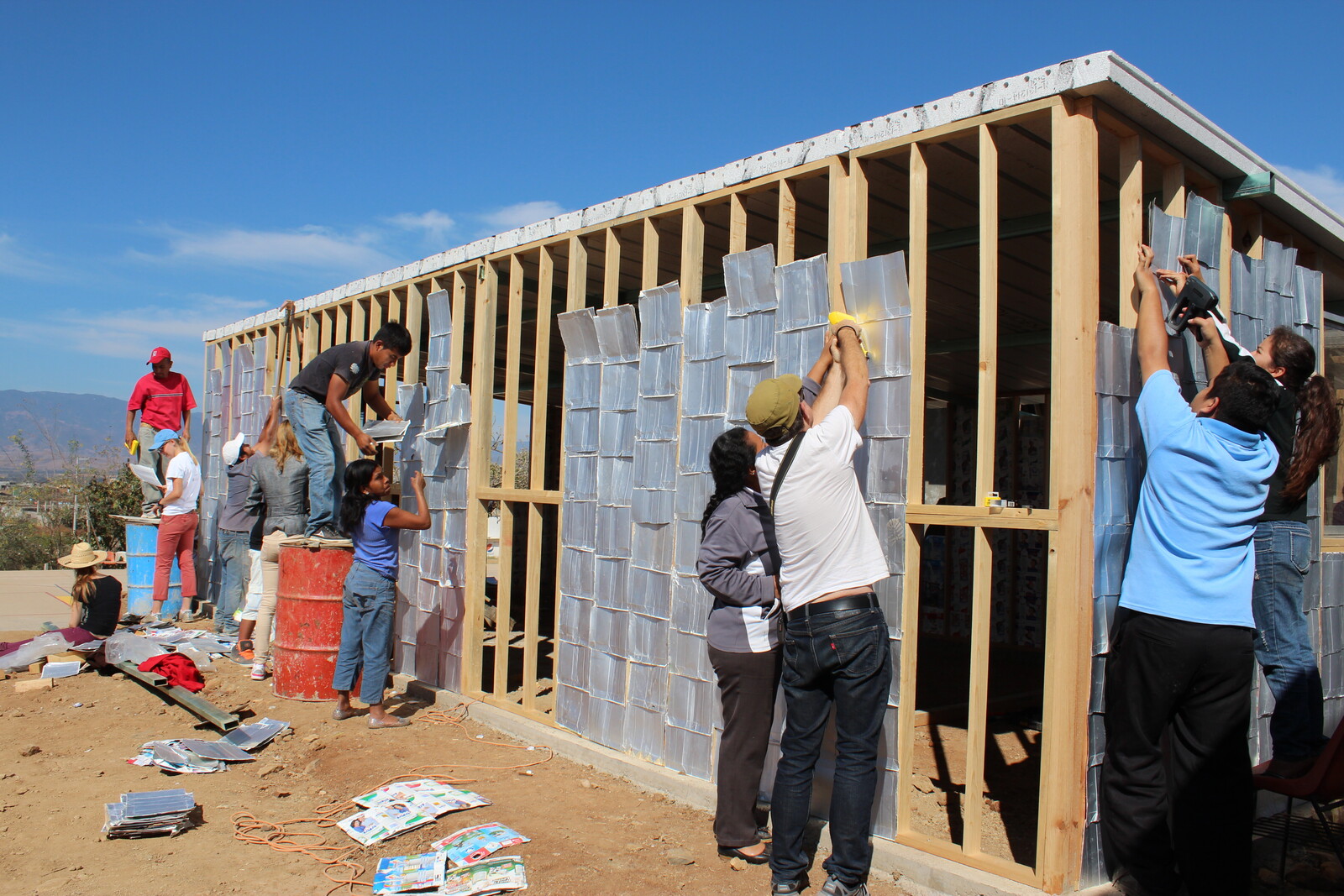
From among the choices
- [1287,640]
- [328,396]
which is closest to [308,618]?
[328,396]

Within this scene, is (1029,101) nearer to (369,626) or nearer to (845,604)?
(845,604)

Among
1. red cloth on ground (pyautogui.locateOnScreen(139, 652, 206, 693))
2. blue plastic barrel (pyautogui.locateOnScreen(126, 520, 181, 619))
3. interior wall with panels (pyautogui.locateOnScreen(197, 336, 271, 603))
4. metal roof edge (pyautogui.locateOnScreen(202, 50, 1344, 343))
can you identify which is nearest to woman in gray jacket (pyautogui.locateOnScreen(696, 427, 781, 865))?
metal roof edge (pyautogui.locateOnScreen(202, 50, 1344, 343))

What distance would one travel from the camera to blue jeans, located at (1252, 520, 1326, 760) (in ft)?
12.2

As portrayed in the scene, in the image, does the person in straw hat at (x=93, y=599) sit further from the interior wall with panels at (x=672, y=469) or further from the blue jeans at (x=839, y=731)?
the blue jeans at (x=839, y=731)

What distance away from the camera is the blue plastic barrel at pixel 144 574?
9.31m

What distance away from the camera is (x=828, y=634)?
3246mm

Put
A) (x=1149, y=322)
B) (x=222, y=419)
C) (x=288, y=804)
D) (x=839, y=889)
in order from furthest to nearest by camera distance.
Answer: (x=222, y=419), (x=288, y=804), (x=1149, y=322), (x=839, y=889)

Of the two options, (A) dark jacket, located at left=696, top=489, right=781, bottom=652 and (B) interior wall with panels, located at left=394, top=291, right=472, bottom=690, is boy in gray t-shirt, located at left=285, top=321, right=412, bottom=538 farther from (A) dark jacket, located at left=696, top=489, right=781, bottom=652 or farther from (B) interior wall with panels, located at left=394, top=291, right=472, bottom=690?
(A) dark jacket, located at left=696, top=489, right=781, bottom=652

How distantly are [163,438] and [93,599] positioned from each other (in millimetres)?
2022

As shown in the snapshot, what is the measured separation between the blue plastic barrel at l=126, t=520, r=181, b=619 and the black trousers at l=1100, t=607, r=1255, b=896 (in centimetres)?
933

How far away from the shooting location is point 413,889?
10.8ft

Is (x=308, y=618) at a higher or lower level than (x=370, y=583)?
lower

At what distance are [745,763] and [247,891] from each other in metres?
2.04

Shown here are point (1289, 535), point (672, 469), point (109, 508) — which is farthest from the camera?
point (109, 508)
